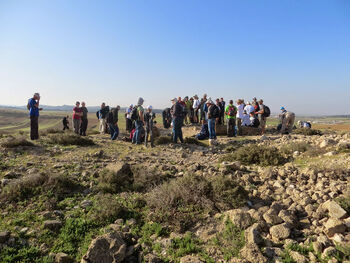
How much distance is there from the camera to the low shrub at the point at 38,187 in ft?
13.8

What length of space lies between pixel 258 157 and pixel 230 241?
4.33 m

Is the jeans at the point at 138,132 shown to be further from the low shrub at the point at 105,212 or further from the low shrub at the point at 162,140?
the low shrub at the point at 105,212

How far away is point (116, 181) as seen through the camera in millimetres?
4957

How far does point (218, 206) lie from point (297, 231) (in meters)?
1.27

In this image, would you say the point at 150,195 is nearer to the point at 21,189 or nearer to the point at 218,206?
the point at 218,206

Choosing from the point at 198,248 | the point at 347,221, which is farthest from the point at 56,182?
the point at 347,221

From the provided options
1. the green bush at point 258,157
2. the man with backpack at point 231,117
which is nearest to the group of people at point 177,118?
the man with backpack at point 231,117

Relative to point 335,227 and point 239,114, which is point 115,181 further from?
point 239,114

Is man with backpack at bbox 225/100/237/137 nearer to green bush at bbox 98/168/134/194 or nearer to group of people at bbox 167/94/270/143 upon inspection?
group of people at bbox 167/94/270/143

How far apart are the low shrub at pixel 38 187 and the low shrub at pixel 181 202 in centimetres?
194

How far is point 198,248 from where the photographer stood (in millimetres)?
2918

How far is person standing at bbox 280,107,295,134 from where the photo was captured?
1217 cm

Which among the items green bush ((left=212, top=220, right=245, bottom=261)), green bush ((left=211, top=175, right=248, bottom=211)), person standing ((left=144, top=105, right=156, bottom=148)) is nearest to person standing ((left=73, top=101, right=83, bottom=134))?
person standing ((left=144, top=105, right=156, bottom=148))

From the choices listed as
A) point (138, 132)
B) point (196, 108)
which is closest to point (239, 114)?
point (196, 108)
